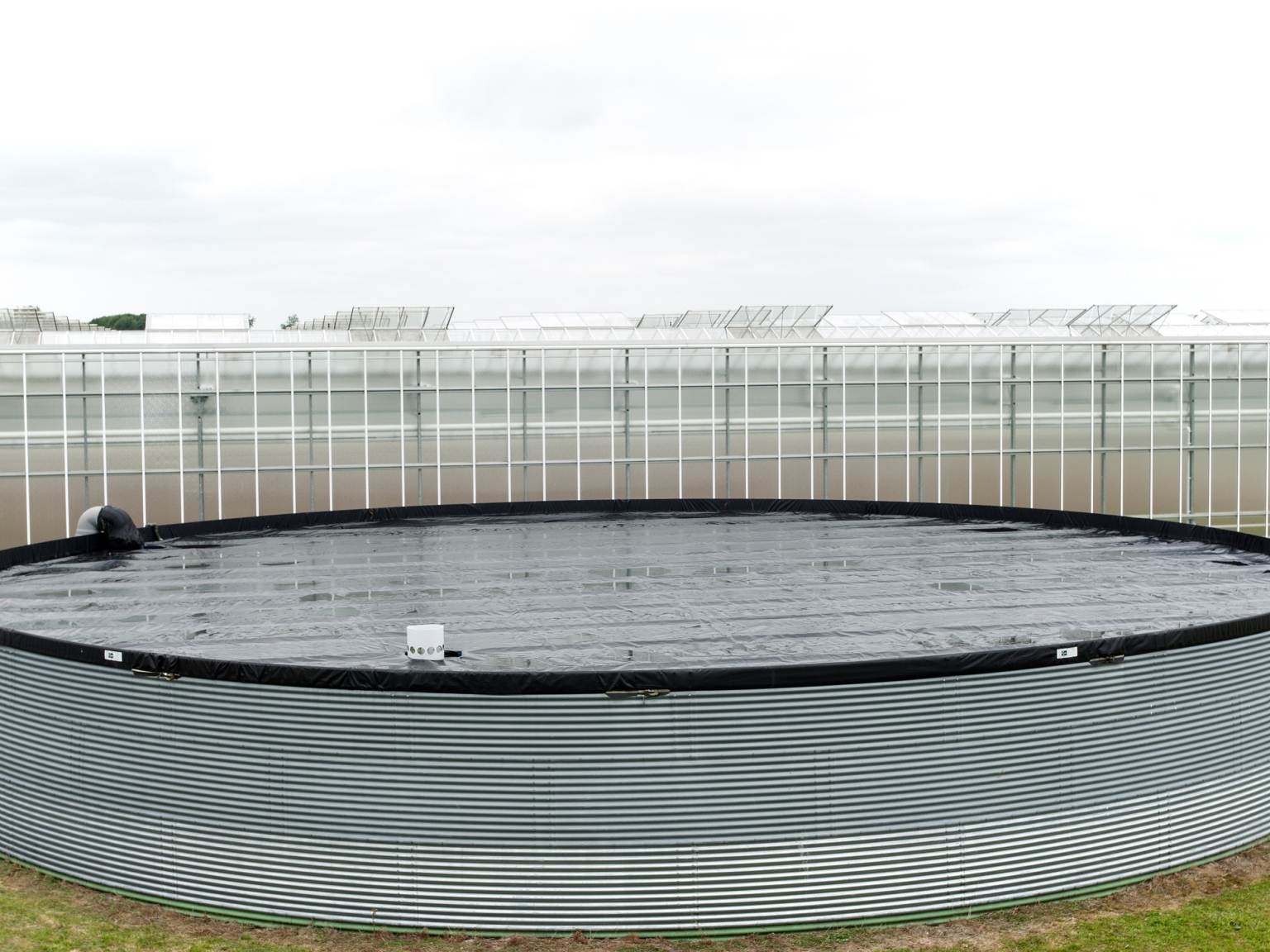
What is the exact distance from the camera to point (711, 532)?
Answer: 2491 centimetres

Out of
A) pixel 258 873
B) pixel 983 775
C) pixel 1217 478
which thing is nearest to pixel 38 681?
pixel 258 873

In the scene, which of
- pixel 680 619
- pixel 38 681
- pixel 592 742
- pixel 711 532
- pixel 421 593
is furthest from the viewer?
pixel 711 532

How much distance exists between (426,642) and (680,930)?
370cm

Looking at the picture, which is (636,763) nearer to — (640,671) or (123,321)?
(640,671)

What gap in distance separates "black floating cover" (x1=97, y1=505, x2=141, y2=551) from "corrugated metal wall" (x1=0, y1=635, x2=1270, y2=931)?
33.1 feet

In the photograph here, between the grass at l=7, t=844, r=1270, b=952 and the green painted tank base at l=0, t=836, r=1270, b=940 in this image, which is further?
the green painted tank base at l=0, t=836, r=1270, b=940

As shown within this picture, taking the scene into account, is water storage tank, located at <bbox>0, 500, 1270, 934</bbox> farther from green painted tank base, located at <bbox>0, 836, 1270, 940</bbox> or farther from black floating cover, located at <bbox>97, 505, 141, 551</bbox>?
black floating cover, located at <bbox>97, 505, 141, 551</bbox>

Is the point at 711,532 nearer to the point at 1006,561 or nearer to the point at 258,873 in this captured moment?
the point at 1006,561

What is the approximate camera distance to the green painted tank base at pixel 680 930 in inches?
467

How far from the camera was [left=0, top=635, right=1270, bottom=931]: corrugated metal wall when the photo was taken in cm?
1182

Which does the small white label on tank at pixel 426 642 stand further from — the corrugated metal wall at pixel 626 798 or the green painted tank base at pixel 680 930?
the green painted tank base at pixel 680 930

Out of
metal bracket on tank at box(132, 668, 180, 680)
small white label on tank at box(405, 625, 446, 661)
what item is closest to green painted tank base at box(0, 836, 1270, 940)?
metal bracket on tank at box(132, 668, 180, 680)

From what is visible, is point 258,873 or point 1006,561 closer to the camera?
point 258,873

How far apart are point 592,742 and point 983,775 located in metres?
3.79
